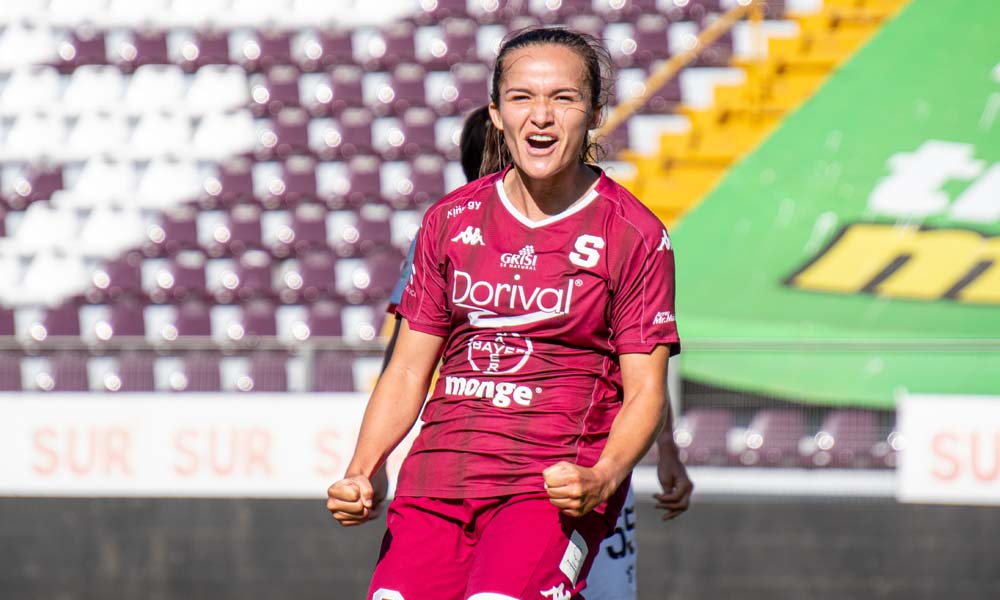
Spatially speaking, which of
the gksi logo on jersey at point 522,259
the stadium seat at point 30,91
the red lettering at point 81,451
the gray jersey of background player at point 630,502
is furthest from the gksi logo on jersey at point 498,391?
the stadium seat at point 30,91

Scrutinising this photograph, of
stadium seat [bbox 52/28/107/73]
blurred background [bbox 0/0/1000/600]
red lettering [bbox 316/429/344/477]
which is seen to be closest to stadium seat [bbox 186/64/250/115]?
blurred background [bbox 0/0/1000/600]

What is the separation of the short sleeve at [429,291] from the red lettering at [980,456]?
440cm

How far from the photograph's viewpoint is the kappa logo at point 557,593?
2.38 metres

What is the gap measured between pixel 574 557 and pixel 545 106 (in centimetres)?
81

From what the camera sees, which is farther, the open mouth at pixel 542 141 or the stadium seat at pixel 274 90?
the stadium seat at pixel 274 90

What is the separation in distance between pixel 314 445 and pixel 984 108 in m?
5.71

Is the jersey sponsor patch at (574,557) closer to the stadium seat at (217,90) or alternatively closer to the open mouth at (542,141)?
the open mouth at (542,141)

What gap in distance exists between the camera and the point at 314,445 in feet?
22.3

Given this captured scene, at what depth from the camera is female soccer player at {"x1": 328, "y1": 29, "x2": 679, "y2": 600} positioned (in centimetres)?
245

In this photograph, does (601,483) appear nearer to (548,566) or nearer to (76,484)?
(548,566)

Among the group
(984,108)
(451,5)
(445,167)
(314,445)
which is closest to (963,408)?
(314,445)

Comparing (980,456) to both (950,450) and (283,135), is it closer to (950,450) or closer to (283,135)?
(950,450)

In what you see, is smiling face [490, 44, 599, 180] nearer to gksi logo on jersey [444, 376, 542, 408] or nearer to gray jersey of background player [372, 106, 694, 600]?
gksi logo on jersey [444, 376, 542, 408]

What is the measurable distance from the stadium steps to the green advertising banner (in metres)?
0.13
